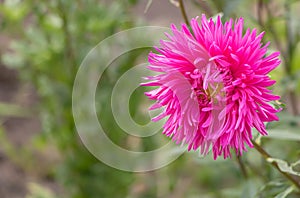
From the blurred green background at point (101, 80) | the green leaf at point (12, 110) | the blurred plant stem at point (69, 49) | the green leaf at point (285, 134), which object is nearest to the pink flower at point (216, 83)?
the green leaf at point (285, 134)

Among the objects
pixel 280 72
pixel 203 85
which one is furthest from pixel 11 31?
pixel 203 85

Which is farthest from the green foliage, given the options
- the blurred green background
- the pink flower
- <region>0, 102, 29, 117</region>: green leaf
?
the pink flower

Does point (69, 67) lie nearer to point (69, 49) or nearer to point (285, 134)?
point (69, 49)

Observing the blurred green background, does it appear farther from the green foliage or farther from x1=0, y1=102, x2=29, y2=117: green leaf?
x1=0, y1=102, x2=29, y2=117: green leaf

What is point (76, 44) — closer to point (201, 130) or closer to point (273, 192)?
point (273, 192)

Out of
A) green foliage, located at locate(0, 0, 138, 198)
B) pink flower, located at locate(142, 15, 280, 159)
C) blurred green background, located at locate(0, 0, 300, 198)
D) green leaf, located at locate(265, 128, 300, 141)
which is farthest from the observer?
green foliage, located at locate(0, 0, 138, 198)

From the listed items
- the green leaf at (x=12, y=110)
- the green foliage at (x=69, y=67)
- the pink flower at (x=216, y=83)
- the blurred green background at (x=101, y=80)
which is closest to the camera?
the pink flower at (x=216, y=83)

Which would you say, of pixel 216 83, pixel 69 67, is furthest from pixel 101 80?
pixel 216 83

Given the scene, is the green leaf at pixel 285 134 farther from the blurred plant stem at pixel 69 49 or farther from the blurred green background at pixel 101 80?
the blurred plant stem at pixel 69 49
